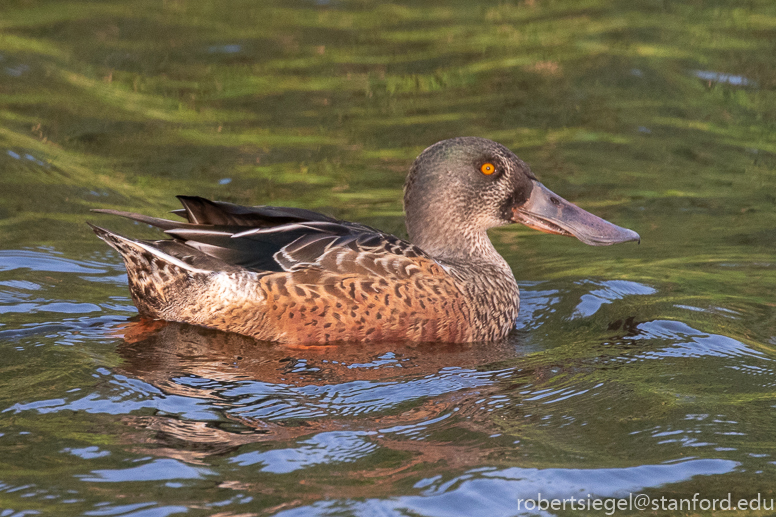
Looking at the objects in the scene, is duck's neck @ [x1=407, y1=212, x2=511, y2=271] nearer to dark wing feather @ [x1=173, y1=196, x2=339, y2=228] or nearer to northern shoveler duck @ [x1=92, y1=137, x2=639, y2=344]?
northern shoveler duck @ [x1=92, y1=137, x2=639, y2=344]

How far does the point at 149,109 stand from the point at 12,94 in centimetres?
160

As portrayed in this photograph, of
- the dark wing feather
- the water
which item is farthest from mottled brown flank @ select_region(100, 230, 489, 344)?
the dark wing feather

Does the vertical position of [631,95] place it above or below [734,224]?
above

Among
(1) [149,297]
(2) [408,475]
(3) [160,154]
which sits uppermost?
(3) [160,154]

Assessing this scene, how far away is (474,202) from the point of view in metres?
7.15

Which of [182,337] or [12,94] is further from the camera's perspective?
[12,94]

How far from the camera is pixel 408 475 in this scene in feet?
14.9

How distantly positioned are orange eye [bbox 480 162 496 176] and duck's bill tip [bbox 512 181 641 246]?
32 cm

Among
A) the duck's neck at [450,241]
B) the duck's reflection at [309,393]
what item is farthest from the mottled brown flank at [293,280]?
the duck's neck at [450,241]

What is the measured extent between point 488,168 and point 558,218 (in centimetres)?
61

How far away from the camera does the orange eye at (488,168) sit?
7.12 metres

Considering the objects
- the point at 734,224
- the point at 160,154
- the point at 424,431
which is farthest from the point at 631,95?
the point at 424,431

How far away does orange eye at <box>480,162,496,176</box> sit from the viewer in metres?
7.12

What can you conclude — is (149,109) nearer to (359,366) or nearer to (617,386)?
(359,366)
